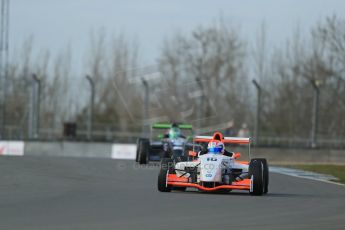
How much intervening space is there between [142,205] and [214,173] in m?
2.71

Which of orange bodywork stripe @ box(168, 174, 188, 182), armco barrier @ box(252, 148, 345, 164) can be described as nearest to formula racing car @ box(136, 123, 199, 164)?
orange bodywork stripe @ box(168, 174, 188, 182)

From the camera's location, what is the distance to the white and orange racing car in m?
15.5

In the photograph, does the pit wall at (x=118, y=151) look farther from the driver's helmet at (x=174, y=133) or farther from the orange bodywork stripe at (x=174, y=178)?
the orange bodywork stripe at (x=174, y=178)

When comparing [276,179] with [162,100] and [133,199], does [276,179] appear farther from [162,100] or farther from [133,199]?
[162,100]

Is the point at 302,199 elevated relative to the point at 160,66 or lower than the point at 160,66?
lower

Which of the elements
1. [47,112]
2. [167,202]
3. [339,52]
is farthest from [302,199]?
[47,112]

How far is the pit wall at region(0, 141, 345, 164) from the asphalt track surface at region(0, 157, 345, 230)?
688 inches

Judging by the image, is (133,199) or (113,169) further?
(113,169)

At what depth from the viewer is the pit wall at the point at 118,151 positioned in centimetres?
3747

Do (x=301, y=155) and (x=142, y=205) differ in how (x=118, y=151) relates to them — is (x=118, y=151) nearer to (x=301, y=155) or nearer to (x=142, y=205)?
(x=301, y=155)

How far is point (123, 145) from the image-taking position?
1508 inches

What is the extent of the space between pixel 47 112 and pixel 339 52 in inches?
830

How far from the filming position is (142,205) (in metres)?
13.0

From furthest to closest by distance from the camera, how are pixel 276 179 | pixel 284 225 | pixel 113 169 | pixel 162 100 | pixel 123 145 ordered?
1. pixel 162 100
2. pixel 123 145
3. pixel 113 169
4. pixel 276 179
5. pixel 284 225
